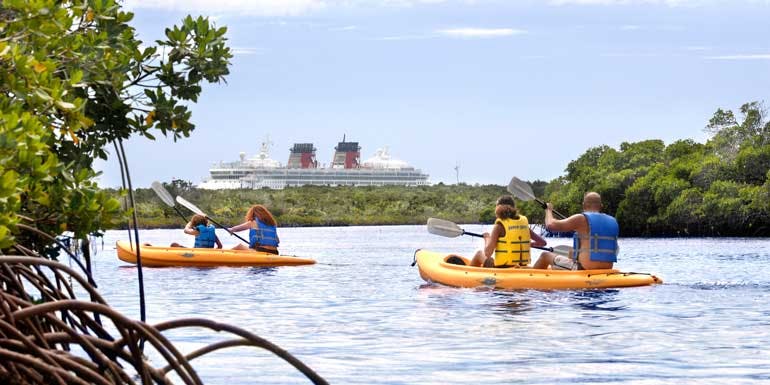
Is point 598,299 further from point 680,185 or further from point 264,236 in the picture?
point 680,185

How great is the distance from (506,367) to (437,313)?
4.00m

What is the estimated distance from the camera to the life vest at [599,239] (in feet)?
42.8

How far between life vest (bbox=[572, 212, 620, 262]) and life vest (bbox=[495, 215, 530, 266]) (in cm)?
56

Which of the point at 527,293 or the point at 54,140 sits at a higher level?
the point at 54,140

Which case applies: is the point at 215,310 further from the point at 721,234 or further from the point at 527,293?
the point at 721,234

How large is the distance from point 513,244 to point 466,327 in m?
2.88

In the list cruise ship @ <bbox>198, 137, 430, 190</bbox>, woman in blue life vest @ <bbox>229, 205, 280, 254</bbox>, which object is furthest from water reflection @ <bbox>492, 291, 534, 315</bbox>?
cruise ship @ <bbox>198, 137, 430, 190</bbox>

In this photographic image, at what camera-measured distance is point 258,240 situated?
66.5ft

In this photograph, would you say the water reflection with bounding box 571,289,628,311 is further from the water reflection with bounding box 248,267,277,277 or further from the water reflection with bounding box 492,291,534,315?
the water reflection with bounding box 248,267,277,277

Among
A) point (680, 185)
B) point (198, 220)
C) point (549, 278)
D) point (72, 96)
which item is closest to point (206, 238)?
point (198, 220)

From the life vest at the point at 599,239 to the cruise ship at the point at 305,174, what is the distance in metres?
114

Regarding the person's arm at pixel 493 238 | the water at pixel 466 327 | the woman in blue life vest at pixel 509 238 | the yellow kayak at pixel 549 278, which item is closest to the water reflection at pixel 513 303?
the water at pixel 466 327

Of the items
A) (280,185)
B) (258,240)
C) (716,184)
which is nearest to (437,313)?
(258,240)

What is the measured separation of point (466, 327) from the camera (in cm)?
1109
